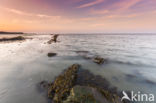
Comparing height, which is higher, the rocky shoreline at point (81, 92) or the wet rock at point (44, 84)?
the rocky shoreline at point (81, 92)

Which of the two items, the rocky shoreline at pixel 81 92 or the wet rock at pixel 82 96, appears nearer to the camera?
the wet rock at pixel 82 96

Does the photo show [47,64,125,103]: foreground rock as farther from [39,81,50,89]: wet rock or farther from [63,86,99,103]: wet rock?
[39,81,50,89]: wet rock

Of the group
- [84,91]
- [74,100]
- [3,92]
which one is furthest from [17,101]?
[84,91]

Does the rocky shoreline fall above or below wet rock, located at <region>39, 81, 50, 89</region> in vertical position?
above

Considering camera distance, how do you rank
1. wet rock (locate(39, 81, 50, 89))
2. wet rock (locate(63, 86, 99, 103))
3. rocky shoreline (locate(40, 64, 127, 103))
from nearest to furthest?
wet rock (locate(63, 86, 99, 103)) → rocky shoreline (locate(40, 64, 127, 103)) → wet rock (locate(39, 81, 50, 89))

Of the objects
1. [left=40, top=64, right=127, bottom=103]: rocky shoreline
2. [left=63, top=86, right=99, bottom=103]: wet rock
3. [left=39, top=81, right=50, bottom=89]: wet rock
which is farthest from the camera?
[left=39, top=81, right=50, bottom=89]: wet rock

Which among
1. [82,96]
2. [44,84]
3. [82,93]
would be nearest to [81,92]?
[82,93]

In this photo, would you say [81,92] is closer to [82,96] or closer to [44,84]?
[82,96]

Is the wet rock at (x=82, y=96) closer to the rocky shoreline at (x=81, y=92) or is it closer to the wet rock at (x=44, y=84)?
the rocky shoreline at (x=81, y=92)

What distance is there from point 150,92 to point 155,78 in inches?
108

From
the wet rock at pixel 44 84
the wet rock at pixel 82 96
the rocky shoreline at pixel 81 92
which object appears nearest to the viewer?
the wet rock at pixel 82 96

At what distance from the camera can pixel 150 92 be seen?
5023 millimetres

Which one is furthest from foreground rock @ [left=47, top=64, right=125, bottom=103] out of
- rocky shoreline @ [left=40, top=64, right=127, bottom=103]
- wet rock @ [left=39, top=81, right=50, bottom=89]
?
wet rock @ [left=39, top=81, right=50, bottom=89]

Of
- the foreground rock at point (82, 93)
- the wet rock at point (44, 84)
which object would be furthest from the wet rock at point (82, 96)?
the wet rock at point (44, 84)
